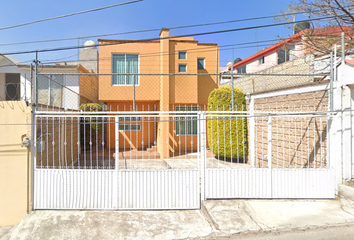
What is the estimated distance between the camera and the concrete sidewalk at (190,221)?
3.90 m

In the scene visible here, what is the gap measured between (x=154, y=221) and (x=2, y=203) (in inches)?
124

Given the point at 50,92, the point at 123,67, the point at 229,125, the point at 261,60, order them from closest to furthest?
the point at 50,92, the point at 229,125, the point at 123,67, the point at 261,60

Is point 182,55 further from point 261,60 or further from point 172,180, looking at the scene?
point 261,60

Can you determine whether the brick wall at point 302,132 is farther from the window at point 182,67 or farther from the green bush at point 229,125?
the window at point 182,67

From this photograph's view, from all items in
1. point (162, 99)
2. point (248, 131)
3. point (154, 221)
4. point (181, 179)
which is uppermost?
point (162, 99)

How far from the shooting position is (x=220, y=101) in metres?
8.20

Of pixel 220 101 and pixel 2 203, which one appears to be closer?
pixel 2 203

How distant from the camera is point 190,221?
4.27m

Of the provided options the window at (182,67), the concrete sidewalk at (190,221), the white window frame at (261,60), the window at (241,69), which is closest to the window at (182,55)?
the window at (182,67)

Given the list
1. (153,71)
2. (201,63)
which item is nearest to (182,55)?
(201,63)

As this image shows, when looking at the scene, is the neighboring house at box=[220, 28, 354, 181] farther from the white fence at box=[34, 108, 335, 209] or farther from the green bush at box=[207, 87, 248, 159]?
the green bush at box=[207, 87, 248, 159]

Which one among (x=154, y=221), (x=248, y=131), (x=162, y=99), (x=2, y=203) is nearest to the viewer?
(x=154, y=221)

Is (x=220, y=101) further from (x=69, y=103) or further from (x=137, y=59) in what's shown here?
(x=69, y=103)

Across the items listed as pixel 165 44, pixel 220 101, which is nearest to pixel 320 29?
pixel 220 101
